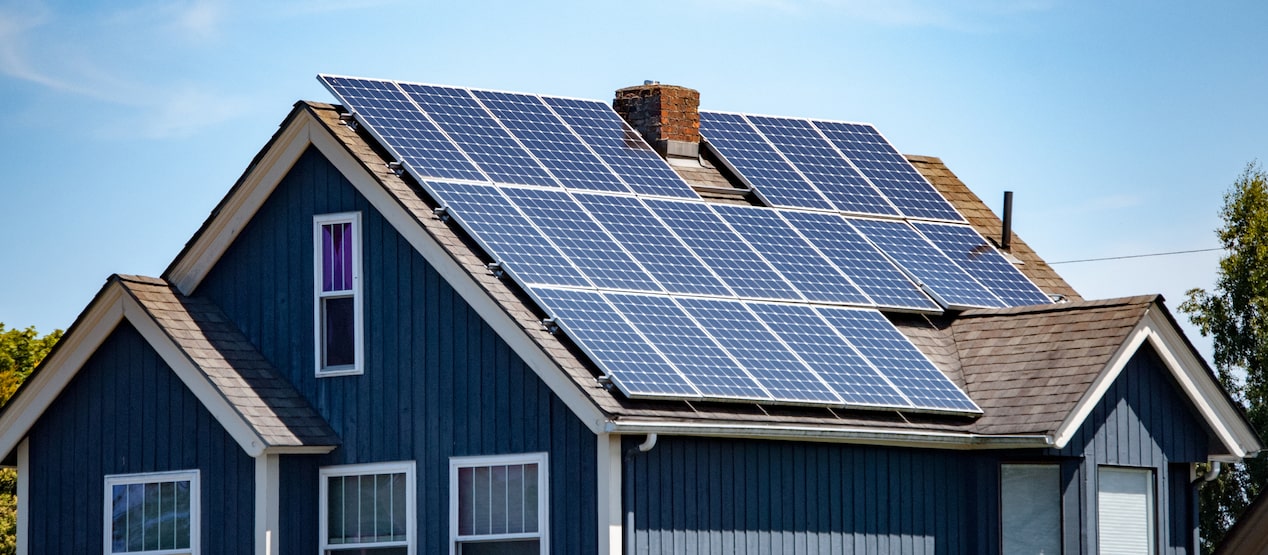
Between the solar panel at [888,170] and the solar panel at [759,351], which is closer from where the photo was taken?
the solar panel at [759,351]

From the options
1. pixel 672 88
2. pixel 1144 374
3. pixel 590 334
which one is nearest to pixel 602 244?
pixel 590 334

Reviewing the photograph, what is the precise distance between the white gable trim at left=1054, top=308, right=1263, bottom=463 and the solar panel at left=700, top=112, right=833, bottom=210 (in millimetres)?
5123

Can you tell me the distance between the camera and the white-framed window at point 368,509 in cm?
2355

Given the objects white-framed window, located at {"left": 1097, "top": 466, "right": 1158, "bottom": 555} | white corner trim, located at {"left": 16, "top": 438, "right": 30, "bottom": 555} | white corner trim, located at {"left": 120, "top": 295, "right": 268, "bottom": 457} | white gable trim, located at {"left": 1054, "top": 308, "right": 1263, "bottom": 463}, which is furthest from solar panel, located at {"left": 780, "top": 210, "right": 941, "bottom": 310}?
white corner trim, located at {"left": 16, "top": 438, "right": 30, "bottom": 555}

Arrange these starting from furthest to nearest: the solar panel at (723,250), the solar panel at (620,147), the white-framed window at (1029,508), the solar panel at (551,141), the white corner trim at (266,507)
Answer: the solar panel at (620,147) → the solar panel at (551,141) → the solar panel at (723,250) → the white-framed window at (1029,508) → the white corner trim at (266,507)

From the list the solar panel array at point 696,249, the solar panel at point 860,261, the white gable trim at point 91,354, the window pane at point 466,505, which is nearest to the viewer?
the window pane at point 466,505

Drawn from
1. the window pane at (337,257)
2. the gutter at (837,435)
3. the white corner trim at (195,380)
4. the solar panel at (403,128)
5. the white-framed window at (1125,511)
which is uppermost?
the solar panel at (403,128)

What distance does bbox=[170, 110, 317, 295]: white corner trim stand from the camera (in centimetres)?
2517

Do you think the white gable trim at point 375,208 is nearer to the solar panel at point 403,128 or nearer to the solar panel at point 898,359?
the solar panel at point 403,128

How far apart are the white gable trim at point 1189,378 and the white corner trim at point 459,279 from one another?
6527 mm

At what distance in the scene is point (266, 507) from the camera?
934 inches

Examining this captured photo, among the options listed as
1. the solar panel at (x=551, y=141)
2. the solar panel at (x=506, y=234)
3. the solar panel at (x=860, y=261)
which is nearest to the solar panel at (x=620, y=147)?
the solar panel at (x=551, y=141)

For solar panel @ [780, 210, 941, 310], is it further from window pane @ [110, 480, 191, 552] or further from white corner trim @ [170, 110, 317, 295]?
window pane @ [110, 480, 191, 552]

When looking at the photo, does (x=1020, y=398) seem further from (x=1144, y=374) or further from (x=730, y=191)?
(x=730, y=191)
